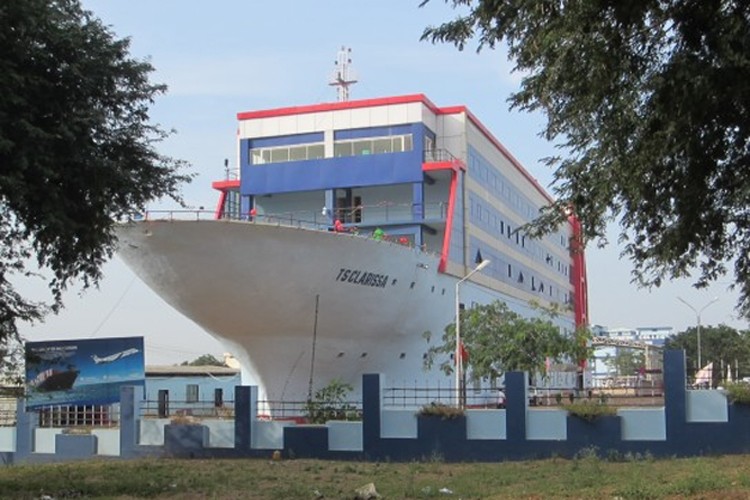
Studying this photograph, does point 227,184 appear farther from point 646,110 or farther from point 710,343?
point 710,343

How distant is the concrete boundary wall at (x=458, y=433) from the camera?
2006 cm

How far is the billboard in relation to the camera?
26750 millimetres

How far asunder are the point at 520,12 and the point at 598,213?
245 cm

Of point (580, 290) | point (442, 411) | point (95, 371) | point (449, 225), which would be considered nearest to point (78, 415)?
point (95, 371)

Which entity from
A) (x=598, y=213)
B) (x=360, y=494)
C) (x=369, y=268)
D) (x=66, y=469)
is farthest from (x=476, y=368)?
(x=598, y=213)

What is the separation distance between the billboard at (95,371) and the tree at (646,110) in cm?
1907

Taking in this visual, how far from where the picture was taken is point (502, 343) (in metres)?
39.9

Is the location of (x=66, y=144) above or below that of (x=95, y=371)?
above

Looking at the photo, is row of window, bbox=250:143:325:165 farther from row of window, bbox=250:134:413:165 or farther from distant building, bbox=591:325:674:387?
distant building, bbox=591:325:674:387

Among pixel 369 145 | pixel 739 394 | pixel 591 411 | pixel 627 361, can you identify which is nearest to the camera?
pixel 739 394

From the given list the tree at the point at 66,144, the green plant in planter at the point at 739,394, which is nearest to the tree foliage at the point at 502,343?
the green plant in planter at the point at 739,394

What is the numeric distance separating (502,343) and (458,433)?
19125 mm

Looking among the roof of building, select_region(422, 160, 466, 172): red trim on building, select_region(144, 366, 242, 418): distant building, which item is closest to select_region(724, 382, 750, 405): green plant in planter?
select_region(422, 160, 466, 172): red trim on building

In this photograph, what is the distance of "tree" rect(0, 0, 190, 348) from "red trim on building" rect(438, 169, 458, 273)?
27.6 meters
